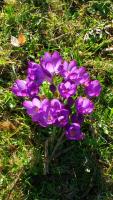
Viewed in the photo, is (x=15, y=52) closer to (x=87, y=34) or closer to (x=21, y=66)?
(x=21, y=66)

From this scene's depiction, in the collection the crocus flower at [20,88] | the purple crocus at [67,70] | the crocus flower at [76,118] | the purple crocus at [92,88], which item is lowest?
the crocus flower at [76,118]

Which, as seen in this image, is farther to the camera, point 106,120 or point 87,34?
point 87,34

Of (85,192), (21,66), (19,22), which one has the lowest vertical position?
(85,192)

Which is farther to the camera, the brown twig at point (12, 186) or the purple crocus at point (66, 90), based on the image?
the brown twig at point (12, 186)

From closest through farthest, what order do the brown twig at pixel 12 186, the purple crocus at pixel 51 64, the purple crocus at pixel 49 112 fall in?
the purple crocus at pixel 49 112
the purple crocus at pixel 51 64
the brown twig at pixel 12 186

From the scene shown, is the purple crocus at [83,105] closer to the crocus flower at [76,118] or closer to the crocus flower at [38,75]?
the crocus flower at [76,118]

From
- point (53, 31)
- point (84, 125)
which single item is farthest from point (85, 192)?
point (53, 31)

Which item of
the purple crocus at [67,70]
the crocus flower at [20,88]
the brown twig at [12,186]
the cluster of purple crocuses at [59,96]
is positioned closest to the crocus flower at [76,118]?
the cluster of purple crocuses at [59,96]
